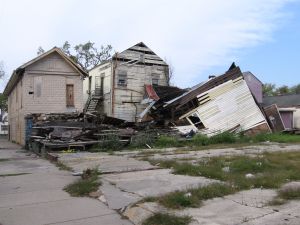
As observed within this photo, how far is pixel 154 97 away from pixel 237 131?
6.87 m

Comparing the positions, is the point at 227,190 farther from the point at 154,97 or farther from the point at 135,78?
the point at 135,78

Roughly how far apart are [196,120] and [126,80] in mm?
8576

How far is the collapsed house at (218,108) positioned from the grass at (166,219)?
2000 cm

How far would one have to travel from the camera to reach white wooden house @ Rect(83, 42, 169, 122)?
33406 mm

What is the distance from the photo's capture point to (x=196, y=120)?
27547 mm

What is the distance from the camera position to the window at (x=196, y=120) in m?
27.2

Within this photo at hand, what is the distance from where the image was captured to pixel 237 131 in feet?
91.2

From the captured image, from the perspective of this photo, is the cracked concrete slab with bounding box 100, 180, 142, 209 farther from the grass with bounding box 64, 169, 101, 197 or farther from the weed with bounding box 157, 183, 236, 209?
the weed with bounding box 157, 183, 236, 209

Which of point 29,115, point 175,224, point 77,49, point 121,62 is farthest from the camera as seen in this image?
point 77,49

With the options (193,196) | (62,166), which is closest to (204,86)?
(62,166)

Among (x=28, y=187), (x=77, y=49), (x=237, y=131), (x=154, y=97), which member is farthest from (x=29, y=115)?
(x=77, y=49)

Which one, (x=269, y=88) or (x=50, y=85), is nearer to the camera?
(x=50, y=85)

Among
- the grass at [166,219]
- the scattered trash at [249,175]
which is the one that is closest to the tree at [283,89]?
the scattered trash at [249,175]

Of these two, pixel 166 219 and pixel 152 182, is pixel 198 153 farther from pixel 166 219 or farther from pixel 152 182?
pixel 166 219
